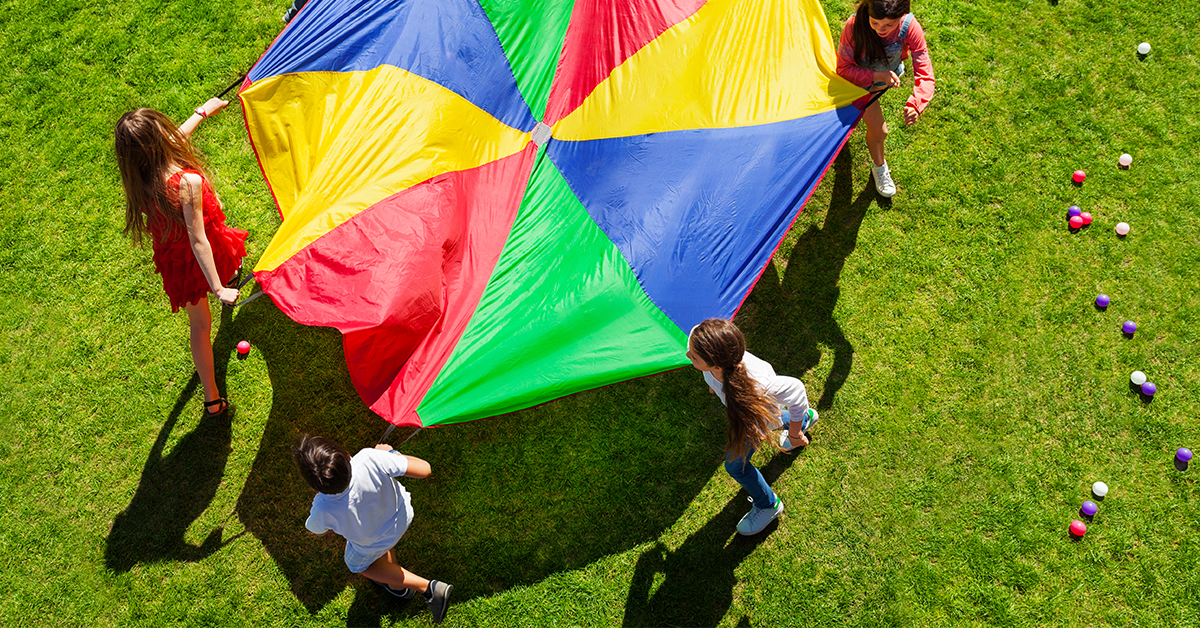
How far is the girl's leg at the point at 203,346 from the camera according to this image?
4.27 metres

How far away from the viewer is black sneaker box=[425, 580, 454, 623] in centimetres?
411

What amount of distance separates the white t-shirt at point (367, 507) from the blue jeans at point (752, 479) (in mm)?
1636

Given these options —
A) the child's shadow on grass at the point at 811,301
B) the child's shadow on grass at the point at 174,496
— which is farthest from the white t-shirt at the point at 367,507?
the child's shadow on grass at the point at 811,301

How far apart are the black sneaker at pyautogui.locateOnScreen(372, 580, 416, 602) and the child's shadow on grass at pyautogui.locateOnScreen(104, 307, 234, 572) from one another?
40.6 inches

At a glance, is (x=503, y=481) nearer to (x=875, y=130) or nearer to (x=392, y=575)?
(x=392, y=575)

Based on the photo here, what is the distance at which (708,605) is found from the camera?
13.7 feet

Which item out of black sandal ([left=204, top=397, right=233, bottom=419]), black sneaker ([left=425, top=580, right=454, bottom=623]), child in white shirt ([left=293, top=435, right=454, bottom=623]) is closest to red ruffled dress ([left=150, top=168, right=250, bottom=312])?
black sandal ([left=204, top=397, right=233, bottom=419])

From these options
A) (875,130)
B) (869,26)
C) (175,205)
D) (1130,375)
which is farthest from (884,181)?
(175,205)

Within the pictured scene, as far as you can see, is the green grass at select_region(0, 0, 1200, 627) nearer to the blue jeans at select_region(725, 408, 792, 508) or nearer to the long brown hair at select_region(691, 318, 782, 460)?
the blue jeans at select_region(725, 408, 792, 508)

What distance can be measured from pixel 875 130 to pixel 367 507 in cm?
367

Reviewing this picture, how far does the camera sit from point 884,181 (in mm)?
4930

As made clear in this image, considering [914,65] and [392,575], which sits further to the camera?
[914,65]

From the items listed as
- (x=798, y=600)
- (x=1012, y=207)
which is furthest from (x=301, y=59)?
(x=1012, y=207)

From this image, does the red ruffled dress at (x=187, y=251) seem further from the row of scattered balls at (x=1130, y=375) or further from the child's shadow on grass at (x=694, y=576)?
the row of scattered balls at (x=1130, y=375)
